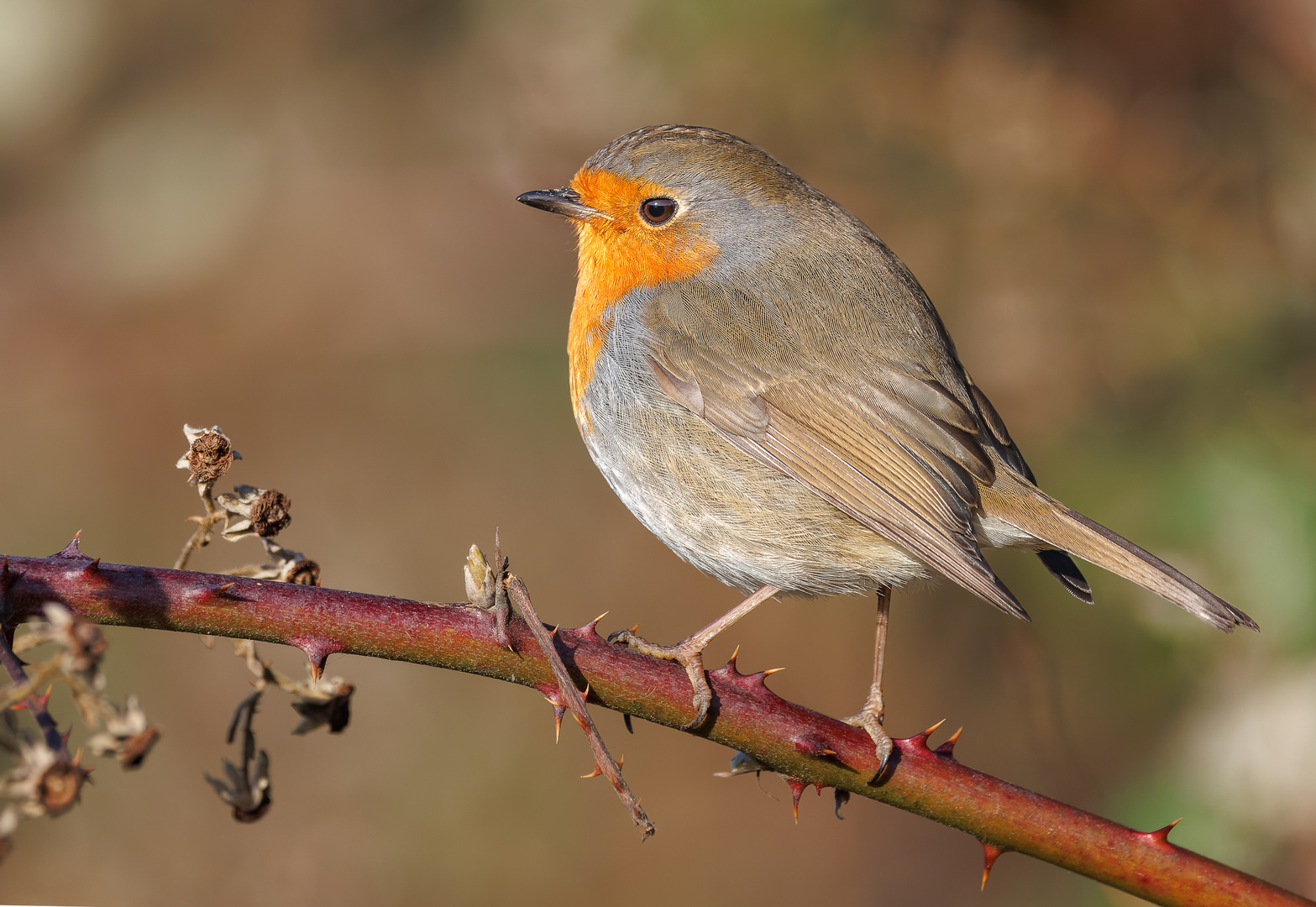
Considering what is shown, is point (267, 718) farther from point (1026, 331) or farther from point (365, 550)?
point (1026, 331)

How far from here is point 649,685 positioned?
5.80 feet

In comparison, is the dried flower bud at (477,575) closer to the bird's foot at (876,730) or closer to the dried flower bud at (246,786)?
the dried flower bud at (246,786)

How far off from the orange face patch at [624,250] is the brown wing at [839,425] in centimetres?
24

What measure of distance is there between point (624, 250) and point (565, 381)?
164 centimetres

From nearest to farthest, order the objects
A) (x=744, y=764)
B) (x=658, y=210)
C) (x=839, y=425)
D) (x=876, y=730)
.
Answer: (x=744, y=764) → (x=876, y=730) → (x=839, y=425) → (x=658, y=210)

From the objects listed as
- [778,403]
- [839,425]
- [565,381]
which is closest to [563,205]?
[778,403]

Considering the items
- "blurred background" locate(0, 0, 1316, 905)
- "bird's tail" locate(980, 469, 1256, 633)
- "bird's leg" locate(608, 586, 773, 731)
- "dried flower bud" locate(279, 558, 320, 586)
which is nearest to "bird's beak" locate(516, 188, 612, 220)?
"blurred background" locate(0, 0, 1316, 905)

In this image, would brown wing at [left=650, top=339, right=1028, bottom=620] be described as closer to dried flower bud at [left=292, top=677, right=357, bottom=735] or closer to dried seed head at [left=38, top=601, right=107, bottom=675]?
dried flower bud at [left=292, top=677, right=357, bottom=735]

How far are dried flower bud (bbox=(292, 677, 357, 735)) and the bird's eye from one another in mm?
1648

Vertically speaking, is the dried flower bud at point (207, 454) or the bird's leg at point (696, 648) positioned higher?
the dried flower bud at point (207, 454)

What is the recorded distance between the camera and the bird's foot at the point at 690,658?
69.1 inches

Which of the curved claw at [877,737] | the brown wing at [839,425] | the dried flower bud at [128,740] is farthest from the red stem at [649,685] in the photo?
the brown wing at [839,425]

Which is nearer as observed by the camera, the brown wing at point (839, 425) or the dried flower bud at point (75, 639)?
the dried flower bud at point (75, 639)

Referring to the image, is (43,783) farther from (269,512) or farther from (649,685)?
(649,685)
